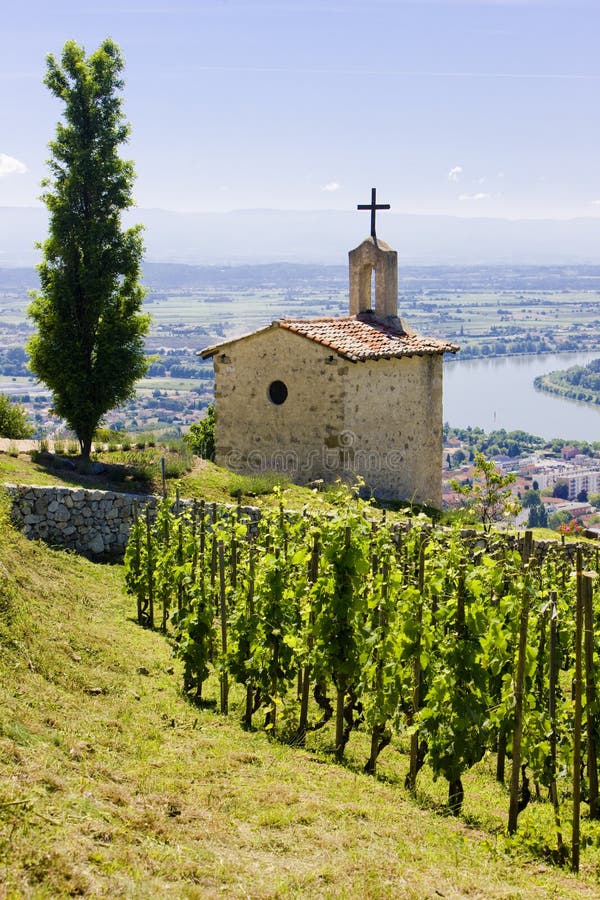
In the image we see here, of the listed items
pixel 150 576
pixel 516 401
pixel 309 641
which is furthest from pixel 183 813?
pixel 516 401

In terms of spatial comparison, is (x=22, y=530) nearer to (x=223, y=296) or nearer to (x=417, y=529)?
(x=417, y=529)

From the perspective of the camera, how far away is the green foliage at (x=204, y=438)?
26141mm

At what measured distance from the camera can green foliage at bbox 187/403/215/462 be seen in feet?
85.8

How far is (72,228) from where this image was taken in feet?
65.3

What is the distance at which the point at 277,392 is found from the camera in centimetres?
2203

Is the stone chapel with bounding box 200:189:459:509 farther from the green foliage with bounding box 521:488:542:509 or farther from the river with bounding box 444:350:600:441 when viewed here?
the river with bounding box 444:350:600:441

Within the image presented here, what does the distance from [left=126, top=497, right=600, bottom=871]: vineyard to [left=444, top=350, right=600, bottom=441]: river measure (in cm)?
8325

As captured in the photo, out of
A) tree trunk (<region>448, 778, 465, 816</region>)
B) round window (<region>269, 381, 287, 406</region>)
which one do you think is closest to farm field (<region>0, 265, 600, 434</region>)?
round window (<region>269, 381, 287, 406</region>)

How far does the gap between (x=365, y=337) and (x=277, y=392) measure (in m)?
2.42

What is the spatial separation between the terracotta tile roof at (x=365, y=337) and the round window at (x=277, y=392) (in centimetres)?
138

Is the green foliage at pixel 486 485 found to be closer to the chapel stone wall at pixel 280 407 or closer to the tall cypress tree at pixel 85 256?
the chapel stone wall at pixel 280 407

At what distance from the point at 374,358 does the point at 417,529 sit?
35.7 ft

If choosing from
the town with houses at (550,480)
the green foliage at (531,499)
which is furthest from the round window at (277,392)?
the green foliage at (531,499)

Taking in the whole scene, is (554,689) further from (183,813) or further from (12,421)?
(12,421)
